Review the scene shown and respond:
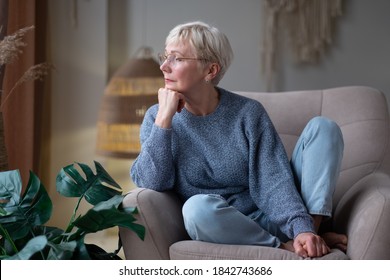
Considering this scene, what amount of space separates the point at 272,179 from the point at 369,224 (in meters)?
0.33

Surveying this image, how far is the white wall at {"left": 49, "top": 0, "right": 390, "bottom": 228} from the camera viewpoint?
3352 millimetres

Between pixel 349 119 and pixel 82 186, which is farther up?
pixel 349 119

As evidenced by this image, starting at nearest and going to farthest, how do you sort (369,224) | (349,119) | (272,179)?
(369,224)
(272,179)
(349,119)

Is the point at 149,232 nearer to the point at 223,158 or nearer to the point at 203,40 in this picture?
the point at 223,158

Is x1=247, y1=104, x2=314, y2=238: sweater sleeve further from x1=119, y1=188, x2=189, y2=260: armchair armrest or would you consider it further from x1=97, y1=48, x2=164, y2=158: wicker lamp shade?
x1=97, y1=48, x2=164, y2=158: wicker lamp shade

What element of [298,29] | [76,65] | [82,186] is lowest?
[82,186]

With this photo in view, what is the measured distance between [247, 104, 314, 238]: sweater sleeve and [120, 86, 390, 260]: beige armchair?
15 cm

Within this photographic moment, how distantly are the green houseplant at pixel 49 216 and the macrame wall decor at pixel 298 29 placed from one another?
1.76 m

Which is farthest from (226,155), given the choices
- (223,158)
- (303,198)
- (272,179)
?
(303,198)

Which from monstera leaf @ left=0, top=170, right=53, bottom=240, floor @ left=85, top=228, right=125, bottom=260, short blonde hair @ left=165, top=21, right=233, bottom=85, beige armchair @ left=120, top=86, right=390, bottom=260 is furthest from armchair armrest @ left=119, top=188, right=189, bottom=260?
floor @ left=85, top=228, right=125, bottom=260

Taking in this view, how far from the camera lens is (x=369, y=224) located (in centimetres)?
163

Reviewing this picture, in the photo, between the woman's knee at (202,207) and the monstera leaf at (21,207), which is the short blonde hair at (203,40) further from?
the monstera leaf at (21,207)

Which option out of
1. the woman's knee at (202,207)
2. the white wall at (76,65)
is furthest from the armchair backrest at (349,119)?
the white wall at (76,65)

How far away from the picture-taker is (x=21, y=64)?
2996 mm
